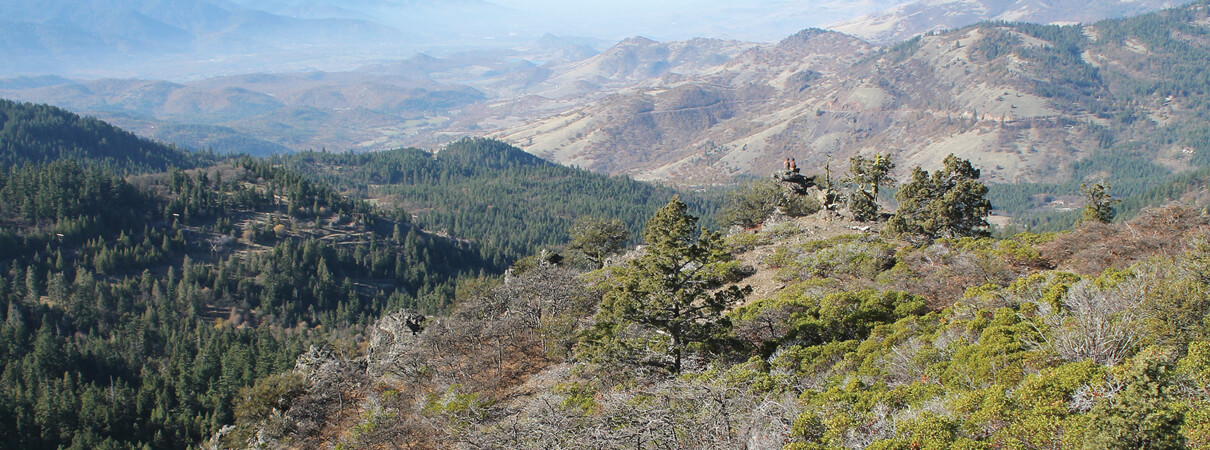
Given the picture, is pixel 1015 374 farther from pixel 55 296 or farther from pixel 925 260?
pixel 55 296

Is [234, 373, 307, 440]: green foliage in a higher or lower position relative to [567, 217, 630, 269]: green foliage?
lower

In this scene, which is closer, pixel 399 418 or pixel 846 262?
pixel 399 418

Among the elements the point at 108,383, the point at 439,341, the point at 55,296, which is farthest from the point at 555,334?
the point at 55,296

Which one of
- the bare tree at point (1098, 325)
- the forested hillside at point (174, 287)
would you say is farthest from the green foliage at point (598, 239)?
the bare tree at point (1098, 325)

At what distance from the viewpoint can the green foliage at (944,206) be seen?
47.5m

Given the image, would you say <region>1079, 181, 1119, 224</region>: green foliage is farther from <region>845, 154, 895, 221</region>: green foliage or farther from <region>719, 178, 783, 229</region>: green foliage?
<region>719, 178, 783, 229</region>: green foliage

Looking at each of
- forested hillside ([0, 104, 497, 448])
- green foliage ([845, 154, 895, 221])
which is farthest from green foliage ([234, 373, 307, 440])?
green foliage ([845, 154, 895, 221])

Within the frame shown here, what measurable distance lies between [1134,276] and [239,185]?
588 ft

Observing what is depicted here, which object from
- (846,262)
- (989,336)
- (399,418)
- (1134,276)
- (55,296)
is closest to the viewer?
(989,336)

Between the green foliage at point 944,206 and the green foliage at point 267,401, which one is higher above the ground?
the green foliage at point 944,206

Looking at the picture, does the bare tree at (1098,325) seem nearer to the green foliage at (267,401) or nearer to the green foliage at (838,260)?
the green foliage at (838,260)

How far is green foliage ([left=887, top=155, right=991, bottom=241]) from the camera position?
47469 millimetres

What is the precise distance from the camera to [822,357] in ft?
83.5

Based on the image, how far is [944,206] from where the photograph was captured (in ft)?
155
